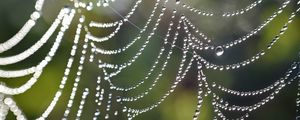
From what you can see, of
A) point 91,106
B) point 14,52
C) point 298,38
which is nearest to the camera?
point 14,52

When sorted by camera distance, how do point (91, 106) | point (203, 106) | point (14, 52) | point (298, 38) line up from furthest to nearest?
point (298, 38) → point (203, 106) → point (91, 106) → point (14, 52)

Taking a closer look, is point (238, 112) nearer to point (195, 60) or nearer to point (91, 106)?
point (195, 60)

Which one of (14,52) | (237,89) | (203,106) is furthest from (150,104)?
(14,52)

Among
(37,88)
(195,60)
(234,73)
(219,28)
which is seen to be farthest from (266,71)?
(37,88)

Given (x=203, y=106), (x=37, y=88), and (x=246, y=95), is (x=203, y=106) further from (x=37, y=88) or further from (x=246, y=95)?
(x=37, y=88)

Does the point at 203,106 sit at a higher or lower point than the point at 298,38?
lower

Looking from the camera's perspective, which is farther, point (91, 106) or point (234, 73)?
point (234, 73)
